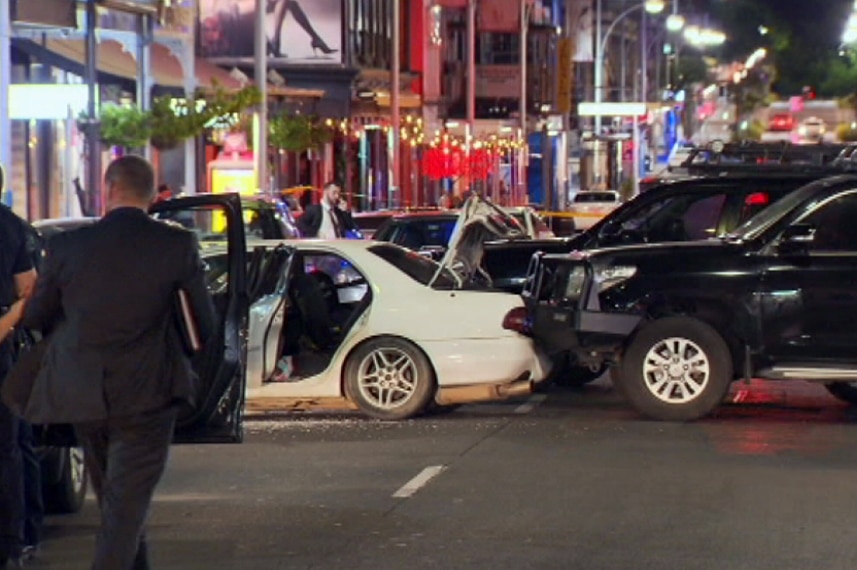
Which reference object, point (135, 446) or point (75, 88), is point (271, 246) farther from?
point (75, 88)

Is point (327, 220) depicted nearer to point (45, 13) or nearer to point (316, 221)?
point (316, 221)

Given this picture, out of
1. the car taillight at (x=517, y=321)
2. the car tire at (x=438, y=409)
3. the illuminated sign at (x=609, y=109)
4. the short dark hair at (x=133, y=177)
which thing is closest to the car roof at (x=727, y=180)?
the car tire at (x=438, y=409)

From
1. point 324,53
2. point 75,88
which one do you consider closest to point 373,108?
point 324,53

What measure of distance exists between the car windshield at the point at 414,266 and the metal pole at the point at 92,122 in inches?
410

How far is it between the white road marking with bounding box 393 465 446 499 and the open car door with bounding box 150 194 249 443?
5.25ft

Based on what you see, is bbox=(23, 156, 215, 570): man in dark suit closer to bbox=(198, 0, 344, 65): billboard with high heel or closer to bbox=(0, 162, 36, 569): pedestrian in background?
bbox=(0, 162, 36, 569): pedestrian in background

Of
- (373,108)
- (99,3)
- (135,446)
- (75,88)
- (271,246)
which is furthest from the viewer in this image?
(373,108)

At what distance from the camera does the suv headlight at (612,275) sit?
1502 cm

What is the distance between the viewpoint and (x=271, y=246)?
14930 mm

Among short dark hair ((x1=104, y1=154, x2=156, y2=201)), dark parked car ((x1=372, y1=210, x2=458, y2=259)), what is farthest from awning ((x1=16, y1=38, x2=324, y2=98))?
short dark hair ((x1=104, y1=154, x2=156, y2=201))

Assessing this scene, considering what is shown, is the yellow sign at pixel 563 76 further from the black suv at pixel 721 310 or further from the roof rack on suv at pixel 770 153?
the black suv at pixel 721 310

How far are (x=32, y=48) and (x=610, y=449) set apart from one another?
17773 mm

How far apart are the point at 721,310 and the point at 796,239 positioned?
756 millimetres

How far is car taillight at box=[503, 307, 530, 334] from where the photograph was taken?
48.5 feet
